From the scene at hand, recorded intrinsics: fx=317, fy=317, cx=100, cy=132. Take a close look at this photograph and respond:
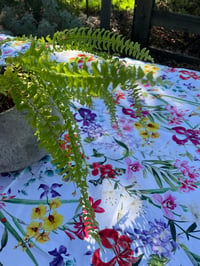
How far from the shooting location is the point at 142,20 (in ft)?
8.56

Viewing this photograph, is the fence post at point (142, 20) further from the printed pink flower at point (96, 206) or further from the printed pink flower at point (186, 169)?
the printed pink flower at point (96, 206)

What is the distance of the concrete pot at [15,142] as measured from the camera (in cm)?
62

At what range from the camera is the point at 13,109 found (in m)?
0.62

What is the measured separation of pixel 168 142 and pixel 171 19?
1898 millimetres

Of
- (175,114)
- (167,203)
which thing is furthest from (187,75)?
(167,203)

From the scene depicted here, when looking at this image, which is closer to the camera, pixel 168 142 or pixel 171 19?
pixel 168 142

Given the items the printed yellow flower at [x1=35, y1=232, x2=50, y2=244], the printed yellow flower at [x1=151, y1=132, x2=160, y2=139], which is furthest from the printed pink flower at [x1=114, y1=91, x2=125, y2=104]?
the printed yellow flower at [x1=35, y1=232, x2=50, y2=244]

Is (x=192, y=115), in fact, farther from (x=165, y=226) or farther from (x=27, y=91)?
(x=27, y=91)

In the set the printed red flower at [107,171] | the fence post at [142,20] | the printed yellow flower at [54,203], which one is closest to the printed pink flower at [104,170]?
the printed red flower at [107,171]

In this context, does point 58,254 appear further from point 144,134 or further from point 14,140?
point 144,134

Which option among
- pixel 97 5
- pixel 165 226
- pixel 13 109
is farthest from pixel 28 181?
pixel 97 5

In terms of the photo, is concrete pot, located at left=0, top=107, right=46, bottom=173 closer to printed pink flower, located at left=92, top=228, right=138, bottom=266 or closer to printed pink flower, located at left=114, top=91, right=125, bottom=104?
printed pink flower, located at left=92, top=228, right=138, bottom=266

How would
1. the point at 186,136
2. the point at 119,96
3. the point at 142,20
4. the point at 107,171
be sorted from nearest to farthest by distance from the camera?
the point at 107,171
the point at 186,136
the point at 119,96
the point at 142,20

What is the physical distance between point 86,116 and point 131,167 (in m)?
0.24
